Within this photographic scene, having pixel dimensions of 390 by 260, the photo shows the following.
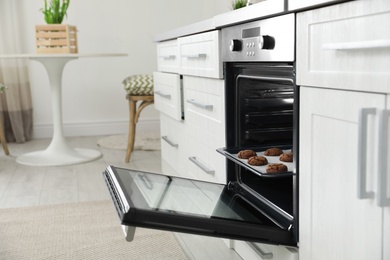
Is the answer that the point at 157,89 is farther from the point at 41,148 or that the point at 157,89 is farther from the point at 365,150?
the point at 365,150

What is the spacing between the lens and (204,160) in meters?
2.09

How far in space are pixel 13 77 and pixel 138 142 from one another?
3.92 feet

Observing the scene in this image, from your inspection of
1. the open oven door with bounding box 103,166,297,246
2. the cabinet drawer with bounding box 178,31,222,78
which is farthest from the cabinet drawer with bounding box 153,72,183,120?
the open oven door with bounding box 103,166,297,246

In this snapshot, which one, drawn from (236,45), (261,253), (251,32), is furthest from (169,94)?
(261,253)

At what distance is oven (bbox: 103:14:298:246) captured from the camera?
128cm

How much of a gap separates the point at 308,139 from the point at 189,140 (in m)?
1.17

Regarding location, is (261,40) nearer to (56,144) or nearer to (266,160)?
(266,160)

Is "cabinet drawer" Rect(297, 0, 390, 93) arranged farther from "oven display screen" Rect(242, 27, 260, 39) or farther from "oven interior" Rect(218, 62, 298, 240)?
"oven interior" Rect(218, 62, 298, 240)

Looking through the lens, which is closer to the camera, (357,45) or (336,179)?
(357,45)

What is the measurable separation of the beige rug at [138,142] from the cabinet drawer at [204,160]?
1636 mm

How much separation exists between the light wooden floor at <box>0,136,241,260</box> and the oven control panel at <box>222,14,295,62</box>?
703mm

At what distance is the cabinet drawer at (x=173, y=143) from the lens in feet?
8.29

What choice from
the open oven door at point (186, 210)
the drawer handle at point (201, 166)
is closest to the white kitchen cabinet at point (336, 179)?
the open oven door at point (186, 210)

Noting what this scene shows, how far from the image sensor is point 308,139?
1.20 meters
